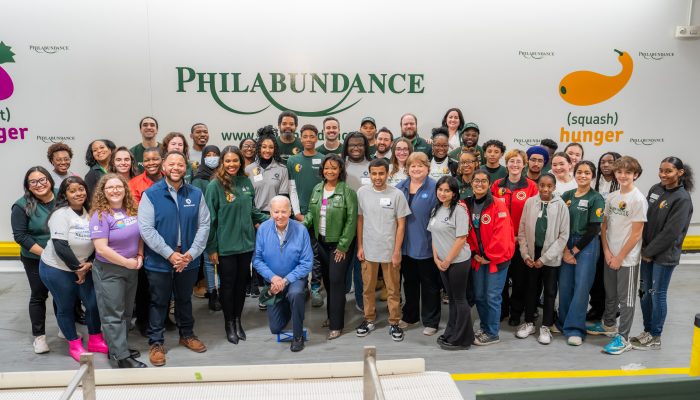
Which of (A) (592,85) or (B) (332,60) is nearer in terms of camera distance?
(B) (332,60)

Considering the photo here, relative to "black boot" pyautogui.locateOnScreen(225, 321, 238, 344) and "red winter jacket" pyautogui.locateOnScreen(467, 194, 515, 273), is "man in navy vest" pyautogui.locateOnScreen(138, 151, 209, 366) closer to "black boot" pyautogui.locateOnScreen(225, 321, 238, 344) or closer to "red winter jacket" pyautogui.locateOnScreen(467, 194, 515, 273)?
"black boot" pyautogui.locateOnScreen(225, 321, 238, 344)

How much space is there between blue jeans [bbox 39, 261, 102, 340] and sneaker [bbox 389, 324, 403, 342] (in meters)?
2.44

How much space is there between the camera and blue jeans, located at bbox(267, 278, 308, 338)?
450 centimetres

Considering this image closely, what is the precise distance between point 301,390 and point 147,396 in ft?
2.92

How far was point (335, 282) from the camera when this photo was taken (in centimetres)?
482

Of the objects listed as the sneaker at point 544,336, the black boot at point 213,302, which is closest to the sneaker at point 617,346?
the sneaker at point 544,336

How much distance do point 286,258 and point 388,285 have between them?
939 millimetres

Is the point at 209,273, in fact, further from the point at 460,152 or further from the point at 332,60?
the point at 332,60

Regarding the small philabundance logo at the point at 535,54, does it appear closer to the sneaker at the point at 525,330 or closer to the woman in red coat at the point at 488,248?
the woman in red coat at the point at 488,248

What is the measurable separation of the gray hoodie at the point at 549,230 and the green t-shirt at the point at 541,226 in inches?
0.9

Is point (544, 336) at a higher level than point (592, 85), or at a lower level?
lower

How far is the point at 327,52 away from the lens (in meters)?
6.89

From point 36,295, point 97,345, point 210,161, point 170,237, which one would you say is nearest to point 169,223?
point 170,237

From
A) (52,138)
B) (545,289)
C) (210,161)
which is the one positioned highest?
(52,138)
